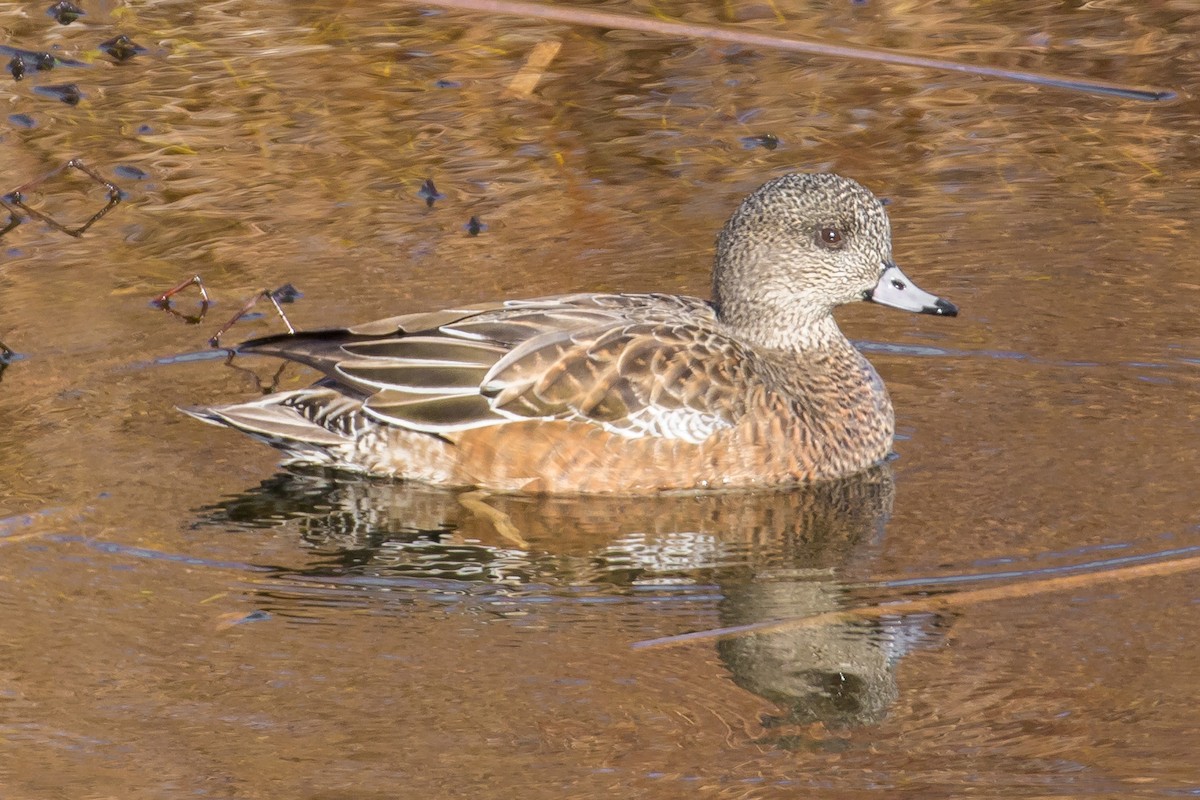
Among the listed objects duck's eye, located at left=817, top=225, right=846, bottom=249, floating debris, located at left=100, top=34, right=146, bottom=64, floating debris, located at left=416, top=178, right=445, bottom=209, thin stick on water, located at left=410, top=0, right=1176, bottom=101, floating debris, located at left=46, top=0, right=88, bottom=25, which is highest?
thin stick on water, located at left=410, top=0, right=1176, bottom=101

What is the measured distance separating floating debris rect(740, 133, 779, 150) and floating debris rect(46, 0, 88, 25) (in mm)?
4386

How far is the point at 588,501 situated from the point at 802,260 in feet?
4.19

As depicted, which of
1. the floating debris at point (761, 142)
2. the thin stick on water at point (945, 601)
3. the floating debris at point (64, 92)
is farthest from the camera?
the floating debris at point (64, 92)

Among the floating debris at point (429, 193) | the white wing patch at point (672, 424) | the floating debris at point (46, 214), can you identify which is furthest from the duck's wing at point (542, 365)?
the floating debris at point (46, 214)

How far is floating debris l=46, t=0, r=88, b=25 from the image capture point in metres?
11.7

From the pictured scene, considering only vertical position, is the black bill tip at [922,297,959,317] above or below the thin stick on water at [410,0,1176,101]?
below

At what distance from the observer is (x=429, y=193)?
9500 mm

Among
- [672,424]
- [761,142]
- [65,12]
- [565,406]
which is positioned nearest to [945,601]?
[672,424]

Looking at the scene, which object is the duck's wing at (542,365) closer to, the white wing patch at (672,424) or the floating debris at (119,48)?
the white wing patch at (672,424)

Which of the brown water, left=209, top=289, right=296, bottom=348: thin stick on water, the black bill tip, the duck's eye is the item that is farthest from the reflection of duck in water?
left=209, top=289, right=296, bottom=348: thin stick on water

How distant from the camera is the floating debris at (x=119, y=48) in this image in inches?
445

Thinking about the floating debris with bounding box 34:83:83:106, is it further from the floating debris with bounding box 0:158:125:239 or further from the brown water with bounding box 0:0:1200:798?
the floating debris with bounding box 0:158:125:239

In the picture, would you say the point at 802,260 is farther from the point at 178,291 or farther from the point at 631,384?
the point at 178,291

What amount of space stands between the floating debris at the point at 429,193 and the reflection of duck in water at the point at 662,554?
253 cm
